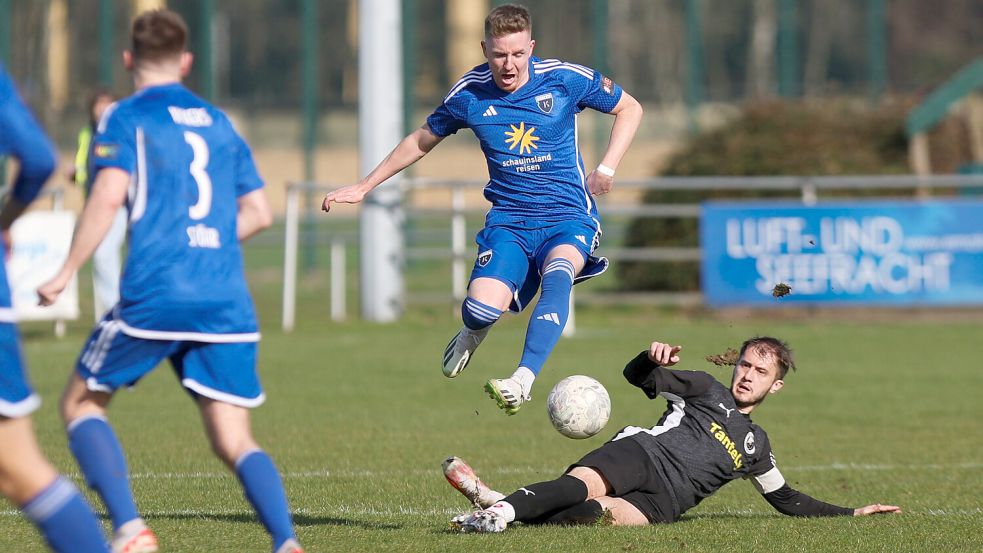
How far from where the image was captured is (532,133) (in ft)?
23.4

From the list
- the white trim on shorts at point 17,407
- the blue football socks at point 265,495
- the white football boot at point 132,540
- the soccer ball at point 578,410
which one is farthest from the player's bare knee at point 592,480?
the white trim on shorts at point 17,407

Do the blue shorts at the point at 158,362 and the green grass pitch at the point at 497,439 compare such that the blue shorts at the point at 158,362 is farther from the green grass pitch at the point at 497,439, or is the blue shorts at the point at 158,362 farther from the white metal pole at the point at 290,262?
the white metal pole at the point at 290,262

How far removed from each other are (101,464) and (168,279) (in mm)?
696

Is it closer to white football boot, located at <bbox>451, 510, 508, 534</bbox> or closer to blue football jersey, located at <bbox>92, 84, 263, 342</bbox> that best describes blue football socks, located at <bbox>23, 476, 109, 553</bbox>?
blue football jersey, located at <bbox>92, 84, 263, 342</bbox>

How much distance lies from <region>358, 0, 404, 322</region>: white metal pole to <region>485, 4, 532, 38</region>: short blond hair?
36.4ft

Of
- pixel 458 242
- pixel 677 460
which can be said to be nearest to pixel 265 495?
pixel 677 460

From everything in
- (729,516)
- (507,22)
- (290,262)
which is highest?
(507,22)

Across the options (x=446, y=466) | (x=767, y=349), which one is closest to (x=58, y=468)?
(x=446, y=466)

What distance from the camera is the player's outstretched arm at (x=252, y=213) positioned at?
507 cm

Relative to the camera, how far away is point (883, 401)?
37.3 feet

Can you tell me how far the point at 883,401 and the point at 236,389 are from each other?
299 inches

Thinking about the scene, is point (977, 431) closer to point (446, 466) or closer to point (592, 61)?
point (446, 466)

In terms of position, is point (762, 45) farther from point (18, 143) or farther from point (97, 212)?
point (18, 143)

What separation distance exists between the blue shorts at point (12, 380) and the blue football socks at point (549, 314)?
9.93 ft
